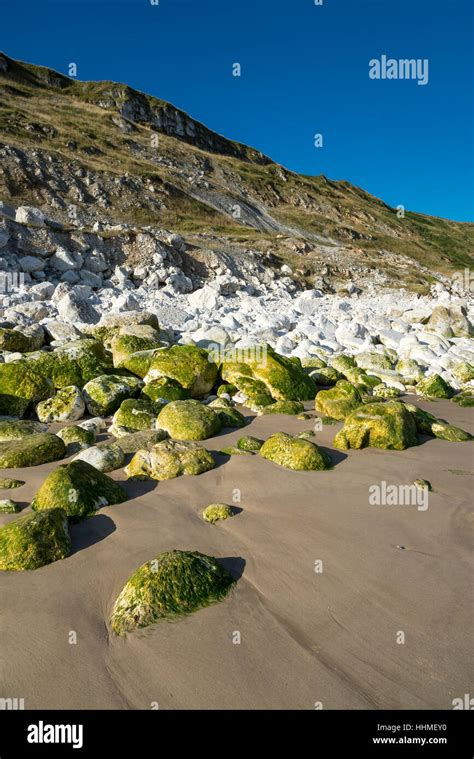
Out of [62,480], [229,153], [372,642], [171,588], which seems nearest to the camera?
[372,642]

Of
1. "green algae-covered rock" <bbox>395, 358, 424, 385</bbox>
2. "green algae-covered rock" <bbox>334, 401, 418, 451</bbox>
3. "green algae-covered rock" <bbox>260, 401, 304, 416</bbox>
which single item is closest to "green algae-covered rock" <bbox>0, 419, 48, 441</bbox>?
"green algae-covered rock" <bbox>260, 401, 304, 416</bbox>

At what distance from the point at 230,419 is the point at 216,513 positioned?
2908 mm

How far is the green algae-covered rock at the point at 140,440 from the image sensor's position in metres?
5.74

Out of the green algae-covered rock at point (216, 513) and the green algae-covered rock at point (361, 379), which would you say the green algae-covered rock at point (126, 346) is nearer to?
the green algae-covered rock at point (361, 379)

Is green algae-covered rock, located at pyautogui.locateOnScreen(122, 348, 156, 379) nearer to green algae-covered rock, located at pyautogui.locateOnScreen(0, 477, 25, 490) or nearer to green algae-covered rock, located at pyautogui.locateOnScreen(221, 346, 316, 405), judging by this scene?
green algae-covered rock, located at pyautogui.locateOnScreen(221, 346, 316, 405)

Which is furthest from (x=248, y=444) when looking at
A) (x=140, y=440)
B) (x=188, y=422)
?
(x=140, y=440)

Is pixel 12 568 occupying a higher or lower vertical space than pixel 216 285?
lower

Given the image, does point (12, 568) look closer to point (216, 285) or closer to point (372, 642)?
point (372, 642)

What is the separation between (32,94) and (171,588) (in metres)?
61.2

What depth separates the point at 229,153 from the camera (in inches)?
2781

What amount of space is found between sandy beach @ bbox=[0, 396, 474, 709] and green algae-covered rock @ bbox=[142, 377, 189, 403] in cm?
326

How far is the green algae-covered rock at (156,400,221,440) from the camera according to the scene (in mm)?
6371

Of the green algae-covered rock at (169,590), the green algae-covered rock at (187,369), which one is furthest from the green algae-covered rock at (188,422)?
the green algae-covered rock at (169,590)
